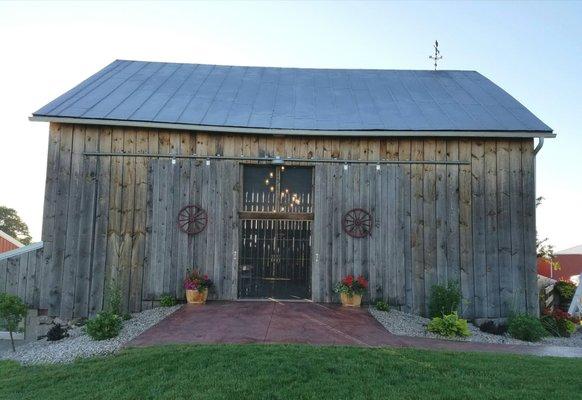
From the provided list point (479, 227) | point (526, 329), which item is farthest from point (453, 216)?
point (526, 329)

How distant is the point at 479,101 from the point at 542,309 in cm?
516

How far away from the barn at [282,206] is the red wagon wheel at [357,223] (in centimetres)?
2

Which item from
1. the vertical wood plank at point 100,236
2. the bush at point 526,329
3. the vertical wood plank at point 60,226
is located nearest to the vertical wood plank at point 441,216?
the bush at point 526,329

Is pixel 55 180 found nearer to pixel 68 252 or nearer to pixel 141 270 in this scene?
pixel 68 252

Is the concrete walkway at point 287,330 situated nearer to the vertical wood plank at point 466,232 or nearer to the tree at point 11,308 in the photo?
the vertical wood plank at point 466,232

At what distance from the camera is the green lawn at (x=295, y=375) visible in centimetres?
561

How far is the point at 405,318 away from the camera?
1015cm

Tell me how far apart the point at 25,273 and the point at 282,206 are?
553 centimetres

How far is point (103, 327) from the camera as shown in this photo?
841 centimetres

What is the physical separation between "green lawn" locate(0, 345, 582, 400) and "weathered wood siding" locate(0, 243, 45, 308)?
335 cm

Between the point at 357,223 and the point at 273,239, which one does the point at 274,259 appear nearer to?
the point at 273,239

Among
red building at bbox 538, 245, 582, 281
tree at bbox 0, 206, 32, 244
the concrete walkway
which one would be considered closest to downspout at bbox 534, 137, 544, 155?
the concrete walkway

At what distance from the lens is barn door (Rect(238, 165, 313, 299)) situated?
36.2ft

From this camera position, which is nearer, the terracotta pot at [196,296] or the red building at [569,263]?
the terracotta pot at [196,296]
